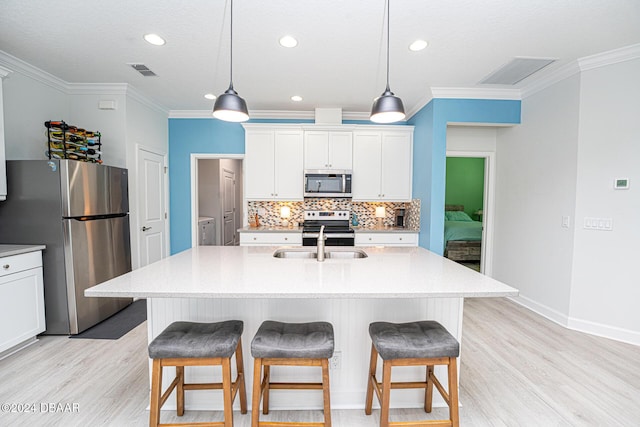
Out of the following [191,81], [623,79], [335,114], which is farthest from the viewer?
[335,114]

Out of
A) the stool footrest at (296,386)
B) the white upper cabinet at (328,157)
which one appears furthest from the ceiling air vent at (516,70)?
the stool footrest at (296,386)

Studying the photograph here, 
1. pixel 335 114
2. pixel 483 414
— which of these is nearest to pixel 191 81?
pixel 335 114

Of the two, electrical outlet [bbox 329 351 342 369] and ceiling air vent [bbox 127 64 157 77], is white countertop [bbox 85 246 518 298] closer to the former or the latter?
electrical outlet [bbox 329 351 342 369]

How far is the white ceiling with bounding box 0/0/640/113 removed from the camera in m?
2.08

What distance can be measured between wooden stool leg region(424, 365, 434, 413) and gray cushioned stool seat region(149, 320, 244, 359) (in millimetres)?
1130

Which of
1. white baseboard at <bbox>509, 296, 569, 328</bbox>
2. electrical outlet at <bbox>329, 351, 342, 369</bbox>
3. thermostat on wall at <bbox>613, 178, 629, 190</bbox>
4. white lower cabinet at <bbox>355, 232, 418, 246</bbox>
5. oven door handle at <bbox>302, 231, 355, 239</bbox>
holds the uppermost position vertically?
thermostat on wall at <bbox>613, 178, 629, 190</bbox>

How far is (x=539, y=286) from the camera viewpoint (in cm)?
342

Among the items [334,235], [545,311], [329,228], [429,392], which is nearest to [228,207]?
[329,228]

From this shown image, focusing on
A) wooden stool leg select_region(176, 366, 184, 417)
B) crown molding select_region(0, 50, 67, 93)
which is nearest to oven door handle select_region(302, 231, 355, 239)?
wooden stool leg select_region(176, 366, 184, 417)

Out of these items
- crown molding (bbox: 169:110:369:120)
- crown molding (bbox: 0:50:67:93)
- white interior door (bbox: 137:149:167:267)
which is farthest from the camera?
crown molding (bbox: 169:110:369:120)

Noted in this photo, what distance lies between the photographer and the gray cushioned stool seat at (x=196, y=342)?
4.63 ft

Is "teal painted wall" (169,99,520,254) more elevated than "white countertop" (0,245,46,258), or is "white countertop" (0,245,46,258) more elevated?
"teal painted wall" (169,99,520,254)

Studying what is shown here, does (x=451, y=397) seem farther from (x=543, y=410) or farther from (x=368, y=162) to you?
(x=368, y=162)

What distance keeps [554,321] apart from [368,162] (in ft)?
9.40
